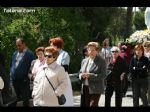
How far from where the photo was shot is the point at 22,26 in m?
15.9

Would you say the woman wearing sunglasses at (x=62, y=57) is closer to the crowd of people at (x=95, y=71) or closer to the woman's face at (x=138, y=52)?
the crowd of people at (x=95, y=71)

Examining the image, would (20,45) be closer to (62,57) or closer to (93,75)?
(62,57)

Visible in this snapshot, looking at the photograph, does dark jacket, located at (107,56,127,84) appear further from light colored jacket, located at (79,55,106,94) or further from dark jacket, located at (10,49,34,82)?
dark jacket, located at (10,49,34,82)

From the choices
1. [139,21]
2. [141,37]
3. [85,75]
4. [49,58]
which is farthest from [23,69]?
[139,21]

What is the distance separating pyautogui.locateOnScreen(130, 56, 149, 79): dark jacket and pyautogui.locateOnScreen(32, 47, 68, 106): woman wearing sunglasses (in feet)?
12.3

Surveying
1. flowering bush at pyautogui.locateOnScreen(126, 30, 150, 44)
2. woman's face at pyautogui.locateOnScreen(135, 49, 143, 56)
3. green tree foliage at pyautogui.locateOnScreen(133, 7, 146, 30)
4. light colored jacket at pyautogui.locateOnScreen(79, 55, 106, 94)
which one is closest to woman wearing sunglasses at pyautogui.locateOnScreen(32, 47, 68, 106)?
light colored jacket at pyautogui.locateOnScreen(79, 55, 106, 94)

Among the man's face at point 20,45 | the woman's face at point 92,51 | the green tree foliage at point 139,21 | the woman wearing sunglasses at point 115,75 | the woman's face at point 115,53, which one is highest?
the green tree foliage at point 139,21

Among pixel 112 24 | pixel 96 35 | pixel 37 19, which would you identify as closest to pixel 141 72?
pixel 37 19

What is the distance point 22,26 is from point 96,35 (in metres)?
11.3

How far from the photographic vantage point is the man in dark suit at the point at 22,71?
1237 cm

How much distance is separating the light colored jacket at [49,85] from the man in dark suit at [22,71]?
361 centimetres

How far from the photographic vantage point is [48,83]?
8695 mm

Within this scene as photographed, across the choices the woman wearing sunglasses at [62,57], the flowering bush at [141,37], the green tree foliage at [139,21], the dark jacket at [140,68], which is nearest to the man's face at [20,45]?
the woman wearing sunglasses at [62,57]

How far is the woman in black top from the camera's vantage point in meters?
12.2
